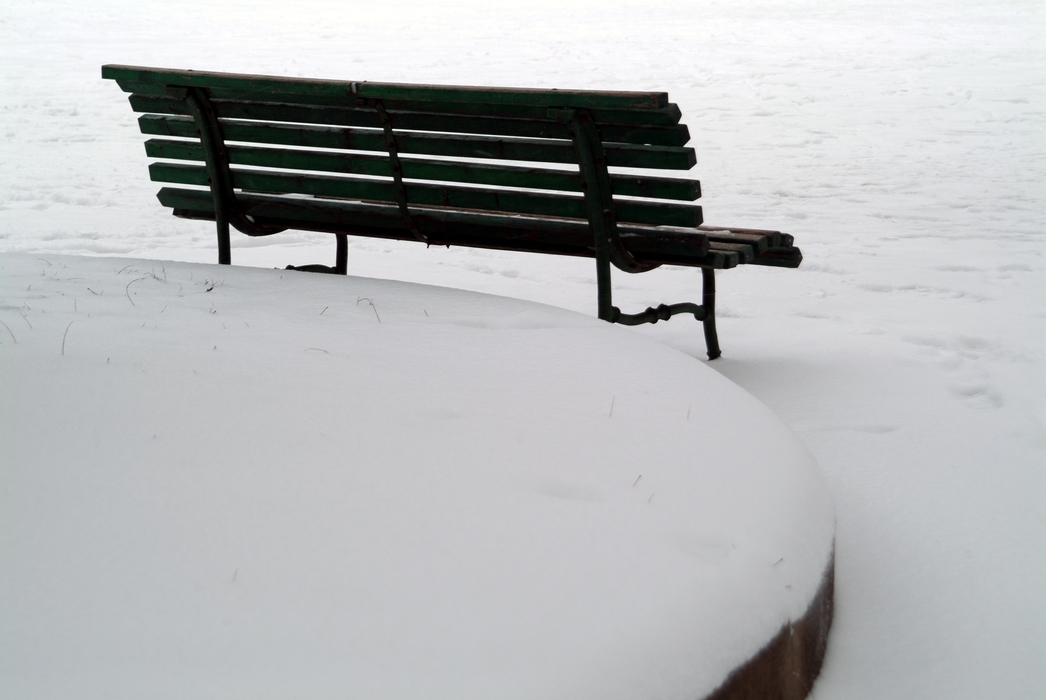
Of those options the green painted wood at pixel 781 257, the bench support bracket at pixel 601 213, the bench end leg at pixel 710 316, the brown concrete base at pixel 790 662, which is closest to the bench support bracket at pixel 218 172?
the bench support bracket at pixel 601 213

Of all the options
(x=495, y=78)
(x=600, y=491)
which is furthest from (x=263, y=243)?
(x=495, y=78)

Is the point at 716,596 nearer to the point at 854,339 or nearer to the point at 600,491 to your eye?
the point at 600,491

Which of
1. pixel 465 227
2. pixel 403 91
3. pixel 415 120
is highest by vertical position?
pixel 403 91

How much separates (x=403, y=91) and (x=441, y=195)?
0.45 m

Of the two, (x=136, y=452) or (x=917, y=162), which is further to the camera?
(x=917, y=162)

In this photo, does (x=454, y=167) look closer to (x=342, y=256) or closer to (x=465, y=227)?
(x=465, y=227)

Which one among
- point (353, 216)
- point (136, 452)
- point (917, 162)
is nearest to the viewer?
point (136, 452)

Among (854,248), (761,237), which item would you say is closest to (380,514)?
(761,237)

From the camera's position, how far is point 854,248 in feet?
18.9

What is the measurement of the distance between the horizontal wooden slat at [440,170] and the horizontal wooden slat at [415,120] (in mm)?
121

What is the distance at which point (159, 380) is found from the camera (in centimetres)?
220

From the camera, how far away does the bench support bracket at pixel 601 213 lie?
323cm

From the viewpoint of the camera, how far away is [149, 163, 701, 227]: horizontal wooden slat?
3387 millimetres

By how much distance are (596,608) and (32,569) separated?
0.85 metres
